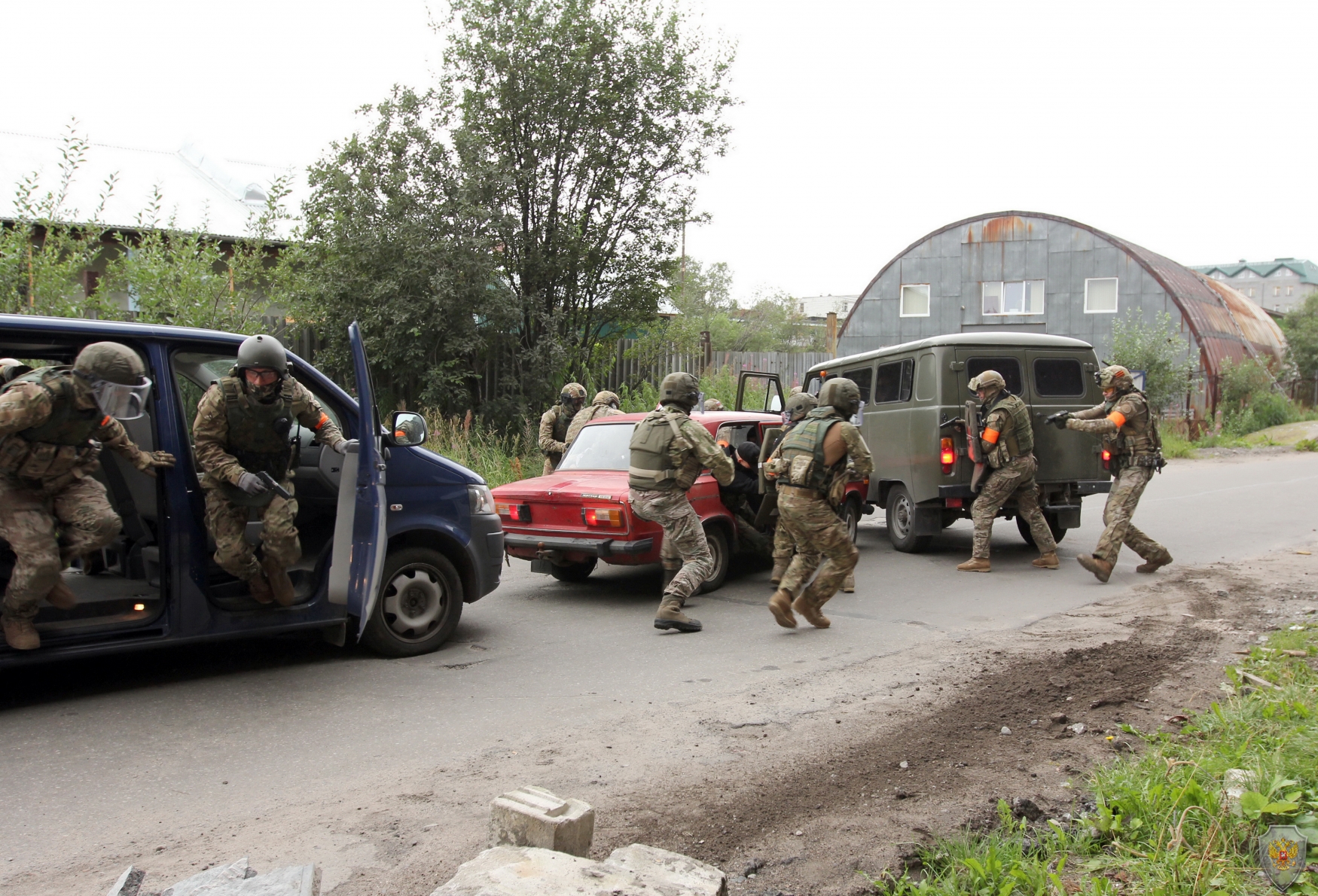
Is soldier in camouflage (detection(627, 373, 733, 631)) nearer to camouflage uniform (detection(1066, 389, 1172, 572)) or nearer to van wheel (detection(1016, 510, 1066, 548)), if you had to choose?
camouflage uniform (detection(1066, 389, 1172, 572))

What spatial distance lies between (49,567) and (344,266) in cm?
1023

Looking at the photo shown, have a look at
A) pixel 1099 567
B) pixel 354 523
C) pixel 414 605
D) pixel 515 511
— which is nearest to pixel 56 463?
pixel 354 523

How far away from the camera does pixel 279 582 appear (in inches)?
216

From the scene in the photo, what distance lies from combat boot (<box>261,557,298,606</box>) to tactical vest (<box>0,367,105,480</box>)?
1.09 m

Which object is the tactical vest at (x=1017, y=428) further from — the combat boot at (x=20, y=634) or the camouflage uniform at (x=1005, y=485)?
the combat boot at (x=20, y=634)

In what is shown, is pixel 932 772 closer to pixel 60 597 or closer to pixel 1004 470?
pixel 60 597

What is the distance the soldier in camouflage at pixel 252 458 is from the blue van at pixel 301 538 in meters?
0.11

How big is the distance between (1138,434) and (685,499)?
14.1ft

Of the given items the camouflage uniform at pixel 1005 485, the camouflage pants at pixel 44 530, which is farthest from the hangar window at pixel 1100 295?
the camouflage pants at pixel 44 530

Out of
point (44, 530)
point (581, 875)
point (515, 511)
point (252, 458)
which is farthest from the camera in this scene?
point (515, 511)

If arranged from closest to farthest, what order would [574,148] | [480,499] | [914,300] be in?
[480,499] → [574,148] → [914,300]

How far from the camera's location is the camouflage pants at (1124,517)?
8.54 meters

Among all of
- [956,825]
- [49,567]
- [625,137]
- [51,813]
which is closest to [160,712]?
[49,567]

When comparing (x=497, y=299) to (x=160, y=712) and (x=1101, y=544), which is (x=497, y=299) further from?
(x=160, y=712)
